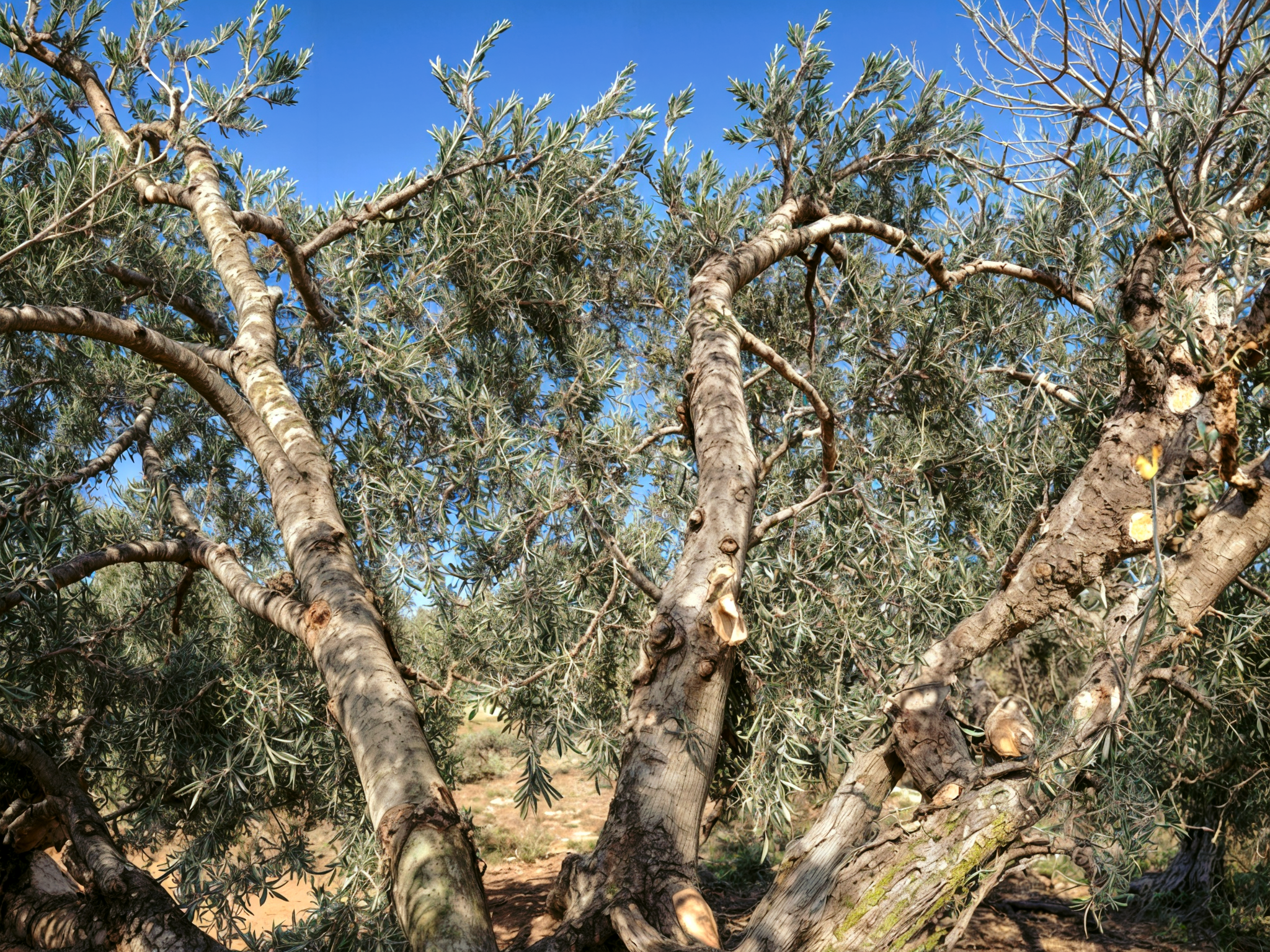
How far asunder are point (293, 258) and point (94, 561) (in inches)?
58.8

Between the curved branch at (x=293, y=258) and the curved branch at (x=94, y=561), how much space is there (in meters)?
1.25

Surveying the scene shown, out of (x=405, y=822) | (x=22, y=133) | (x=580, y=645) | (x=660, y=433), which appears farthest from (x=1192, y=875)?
(x=22, y=133)

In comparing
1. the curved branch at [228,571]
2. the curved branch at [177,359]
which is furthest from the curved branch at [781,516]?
the curved branch at [177,359]

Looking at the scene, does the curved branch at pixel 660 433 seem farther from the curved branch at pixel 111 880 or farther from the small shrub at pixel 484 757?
the small shrub at pixel 484 757

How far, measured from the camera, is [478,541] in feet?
9.71

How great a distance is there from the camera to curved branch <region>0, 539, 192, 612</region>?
8.12 ft

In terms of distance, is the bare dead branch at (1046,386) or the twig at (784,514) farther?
the bare dead branch at (1046,386)

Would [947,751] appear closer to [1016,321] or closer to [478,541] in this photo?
[478,541]

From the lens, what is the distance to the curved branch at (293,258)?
11.0ft

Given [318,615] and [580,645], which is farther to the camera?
[580,645]

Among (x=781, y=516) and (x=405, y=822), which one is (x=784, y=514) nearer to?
(x=781, y=516)

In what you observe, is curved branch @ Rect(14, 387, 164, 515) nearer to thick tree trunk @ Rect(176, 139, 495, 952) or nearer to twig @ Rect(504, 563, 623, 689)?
thick tree trunk @ Rect(176, 139, 495, 952)

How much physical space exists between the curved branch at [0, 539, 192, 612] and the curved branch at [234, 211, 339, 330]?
4.11 ft

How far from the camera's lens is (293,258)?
11.3 feet
